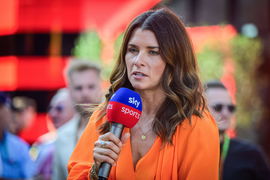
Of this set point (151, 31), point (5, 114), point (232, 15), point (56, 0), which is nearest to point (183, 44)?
point (151, 31)

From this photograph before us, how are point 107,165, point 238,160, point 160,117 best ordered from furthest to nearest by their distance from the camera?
point 238,160
point 160,117
point 107,165

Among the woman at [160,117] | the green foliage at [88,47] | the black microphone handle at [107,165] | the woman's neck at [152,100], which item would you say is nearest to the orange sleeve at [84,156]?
the woman at [160,117]

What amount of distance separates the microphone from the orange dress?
25 cm

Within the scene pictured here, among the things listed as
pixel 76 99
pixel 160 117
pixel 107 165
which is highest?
pixel 160 117

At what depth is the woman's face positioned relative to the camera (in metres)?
3.21

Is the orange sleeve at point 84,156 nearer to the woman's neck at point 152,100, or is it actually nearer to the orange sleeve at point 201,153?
the woman's neck at point 152,100

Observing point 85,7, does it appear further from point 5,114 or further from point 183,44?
point 183,44

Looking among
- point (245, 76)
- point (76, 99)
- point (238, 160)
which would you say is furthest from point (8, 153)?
point (245, 76)

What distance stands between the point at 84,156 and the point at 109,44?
1644cm

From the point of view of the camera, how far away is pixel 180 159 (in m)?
3.18

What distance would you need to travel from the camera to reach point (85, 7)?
20766 millimetres

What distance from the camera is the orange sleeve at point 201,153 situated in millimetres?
3115

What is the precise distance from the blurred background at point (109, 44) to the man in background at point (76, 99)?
10.9 meters

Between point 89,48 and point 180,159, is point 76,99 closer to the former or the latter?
point 180,159
